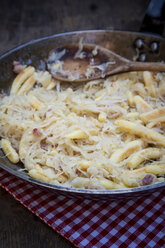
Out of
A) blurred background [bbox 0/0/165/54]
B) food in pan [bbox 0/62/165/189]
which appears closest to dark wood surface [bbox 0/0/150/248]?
blurred background [bbox 0/0/165/54]

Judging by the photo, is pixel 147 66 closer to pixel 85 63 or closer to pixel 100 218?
pixel 85 63

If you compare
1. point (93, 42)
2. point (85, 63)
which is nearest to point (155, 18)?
point (93, 42)

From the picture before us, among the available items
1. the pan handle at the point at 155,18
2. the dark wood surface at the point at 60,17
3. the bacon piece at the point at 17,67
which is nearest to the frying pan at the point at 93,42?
the bacon piece at the point at 17,67

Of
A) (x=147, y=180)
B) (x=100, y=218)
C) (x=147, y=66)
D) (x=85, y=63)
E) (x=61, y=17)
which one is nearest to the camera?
Result: (x=147, y=180)

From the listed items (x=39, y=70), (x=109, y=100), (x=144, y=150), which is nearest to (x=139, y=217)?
(x=144, y=150)

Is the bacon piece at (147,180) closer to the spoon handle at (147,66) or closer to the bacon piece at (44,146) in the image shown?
the bacon piece at (44,146)

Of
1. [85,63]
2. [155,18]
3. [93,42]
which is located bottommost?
[85,63]

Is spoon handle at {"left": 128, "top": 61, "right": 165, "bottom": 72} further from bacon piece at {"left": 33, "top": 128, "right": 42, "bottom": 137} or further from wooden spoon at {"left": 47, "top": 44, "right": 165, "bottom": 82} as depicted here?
bacon piece at {"left": 33, "top": 128, "right": 42, "bottom": 137}
